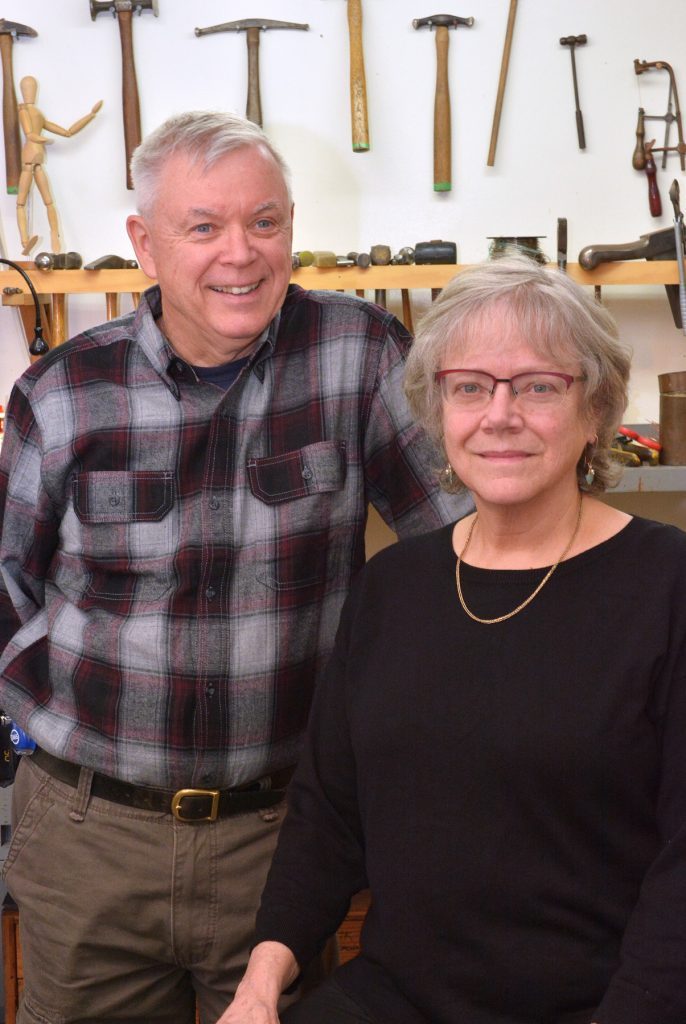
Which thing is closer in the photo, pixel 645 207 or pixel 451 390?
pixel 451 390

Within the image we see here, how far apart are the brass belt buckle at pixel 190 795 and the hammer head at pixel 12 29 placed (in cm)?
220

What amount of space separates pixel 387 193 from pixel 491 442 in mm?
1797

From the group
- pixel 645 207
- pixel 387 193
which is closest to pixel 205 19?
pixel 387 193

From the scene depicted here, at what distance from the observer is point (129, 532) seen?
178 cm

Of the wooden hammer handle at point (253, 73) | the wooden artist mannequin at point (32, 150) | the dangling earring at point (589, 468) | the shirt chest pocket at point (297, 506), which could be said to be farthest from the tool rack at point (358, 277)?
the dangling earring at point (589, 468)

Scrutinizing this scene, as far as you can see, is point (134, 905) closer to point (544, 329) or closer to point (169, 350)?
point (169, 350)

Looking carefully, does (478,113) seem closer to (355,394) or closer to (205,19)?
(205,19)

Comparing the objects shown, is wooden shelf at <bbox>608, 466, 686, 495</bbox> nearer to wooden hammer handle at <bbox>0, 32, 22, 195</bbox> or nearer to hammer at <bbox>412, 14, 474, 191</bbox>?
hammer at <bbox>412, 14, 474, 191</bbox>

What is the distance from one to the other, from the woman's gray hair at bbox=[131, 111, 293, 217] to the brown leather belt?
35.6 inches

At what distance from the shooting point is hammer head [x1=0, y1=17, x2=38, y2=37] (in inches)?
118

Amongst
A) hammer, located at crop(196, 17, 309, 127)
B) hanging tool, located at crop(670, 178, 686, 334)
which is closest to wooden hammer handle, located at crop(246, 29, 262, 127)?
hammer, located at crop(196, 17, 309, 127)

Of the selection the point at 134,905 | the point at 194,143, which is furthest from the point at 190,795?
the point at 194,143

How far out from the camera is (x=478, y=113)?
9.98 ft

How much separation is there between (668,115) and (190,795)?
7.32 feet
